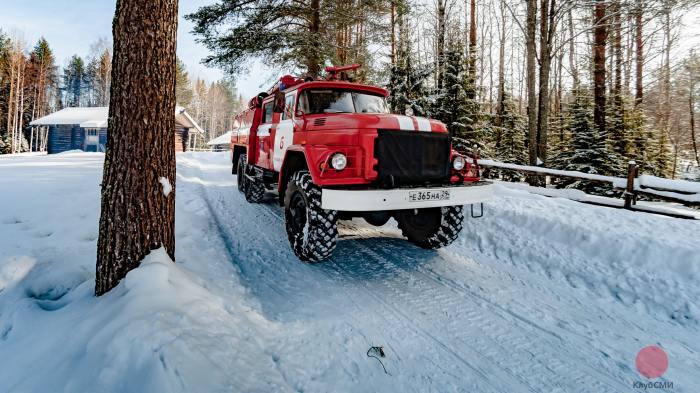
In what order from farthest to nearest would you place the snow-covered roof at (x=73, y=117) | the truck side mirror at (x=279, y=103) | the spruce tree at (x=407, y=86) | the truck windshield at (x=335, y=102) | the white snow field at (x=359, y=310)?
1. the snow-covered roof at (x=73, y=117)
2. the spruce tree at (x=407, y=86)
3. the truck side mirror at (x=279, y=103)
4. the truck windshield at (x=335, y=102)
5. the white snow field at (x=359, y=310)

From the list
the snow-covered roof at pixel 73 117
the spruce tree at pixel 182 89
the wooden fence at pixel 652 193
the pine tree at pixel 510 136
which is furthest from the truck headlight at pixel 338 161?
the spruce tree at pixel 182 89

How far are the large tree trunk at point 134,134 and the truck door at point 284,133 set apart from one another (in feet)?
8.30

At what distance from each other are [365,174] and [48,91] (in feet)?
237

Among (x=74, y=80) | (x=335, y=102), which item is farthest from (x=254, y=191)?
(x=74, y=80)

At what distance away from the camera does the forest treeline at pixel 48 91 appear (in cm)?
4031

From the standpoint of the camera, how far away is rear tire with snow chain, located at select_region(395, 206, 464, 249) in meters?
5.20

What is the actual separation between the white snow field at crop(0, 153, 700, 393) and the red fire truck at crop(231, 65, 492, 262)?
43cm

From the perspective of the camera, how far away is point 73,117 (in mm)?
35656

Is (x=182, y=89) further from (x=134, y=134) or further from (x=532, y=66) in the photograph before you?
(x=134, y=134)

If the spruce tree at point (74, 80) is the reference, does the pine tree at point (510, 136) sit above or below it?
below

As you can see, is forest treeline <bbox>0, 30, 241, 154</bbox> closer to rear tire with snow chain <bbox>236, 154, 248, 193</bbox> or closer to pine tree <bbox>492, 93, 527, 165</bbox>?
rear tire with snow chain <bbox>236, 154, 248, 193</bbox>

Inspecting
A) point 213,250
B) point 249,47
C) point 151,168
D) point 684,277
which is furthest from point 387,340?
point 249,47

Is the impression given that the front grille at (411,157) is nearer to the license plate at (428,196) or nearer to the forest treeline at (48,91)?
the license plate at (428,196)

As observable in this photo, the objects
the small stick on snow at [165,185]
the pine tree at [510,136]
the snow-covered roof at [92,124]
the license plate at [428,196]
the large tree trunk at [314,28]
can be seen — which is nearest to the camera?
the small stick on snow at [165,185]
